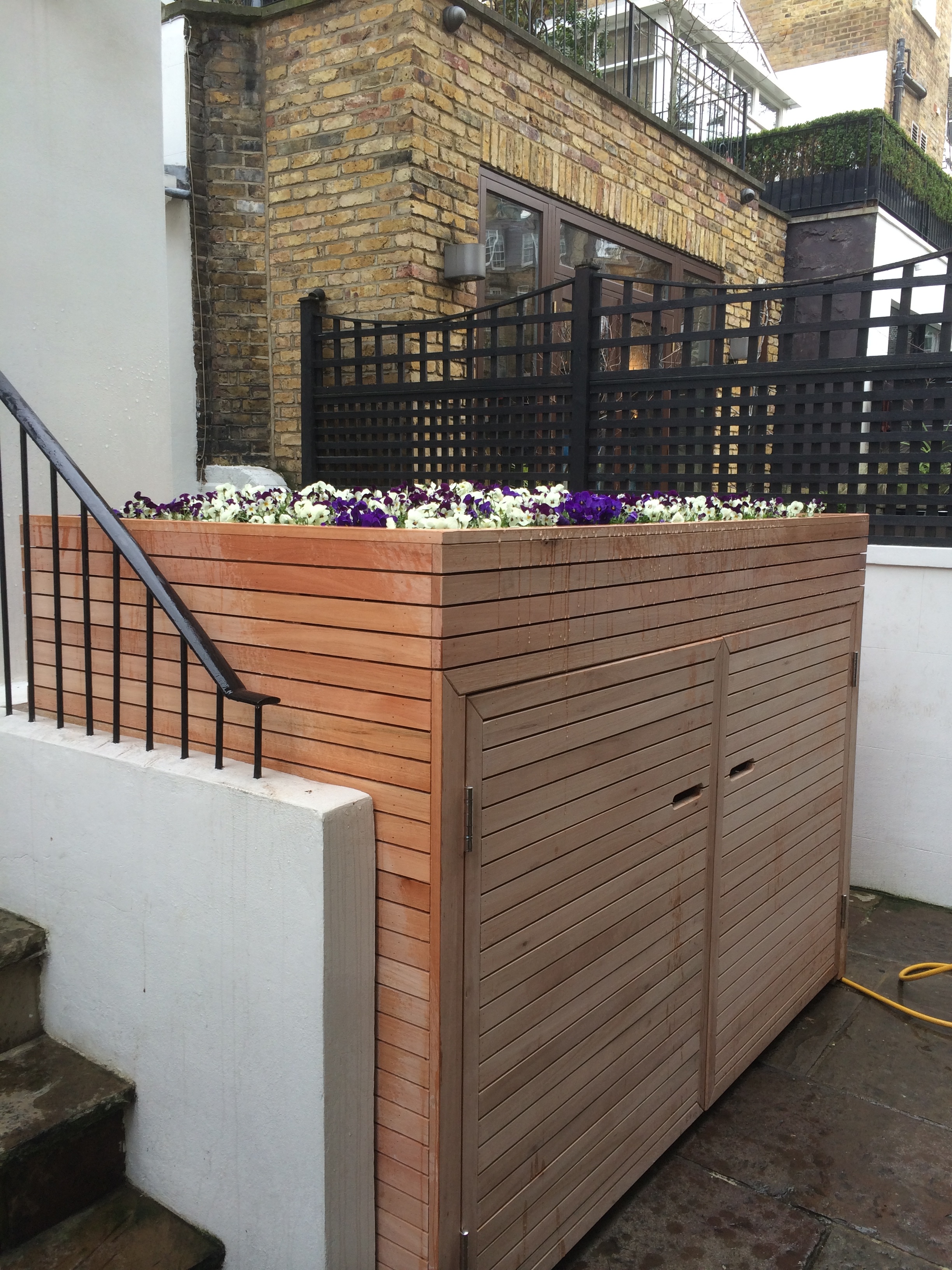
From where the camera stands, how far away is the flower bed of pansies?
6.38ft

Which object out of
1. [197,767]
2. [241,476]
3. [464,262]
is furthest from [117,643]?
[464,262]

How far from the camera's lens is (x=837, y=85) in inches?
642

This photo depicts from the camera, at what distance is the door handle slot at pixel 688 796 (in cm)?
240

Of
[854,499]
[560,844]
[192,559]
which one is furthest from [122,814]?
[854,499]

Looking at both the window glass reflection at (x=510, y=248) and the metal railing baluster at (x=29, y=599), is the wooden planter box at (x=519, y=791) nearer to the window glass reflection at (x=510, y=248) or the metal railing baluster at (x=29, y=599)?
the metal railing baluster at (x=29, y=599)

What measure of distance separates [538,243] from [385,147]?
1.54 metres

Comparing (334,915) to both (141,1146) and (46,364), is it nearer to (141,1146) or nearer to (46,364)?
(141,1146)

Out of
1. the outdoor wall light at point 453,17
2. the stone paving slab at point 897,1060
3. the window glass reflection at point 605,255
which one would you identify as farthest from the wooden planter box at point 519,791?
the window glass reflection at point 605,255

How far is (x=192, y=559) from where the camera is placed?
2051 millimetres

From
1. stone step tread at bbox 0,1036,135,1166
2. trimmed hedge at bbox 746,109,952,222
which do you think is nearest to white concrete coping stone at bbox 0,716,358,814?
stone step tread at bbox 0,1036,135,1166

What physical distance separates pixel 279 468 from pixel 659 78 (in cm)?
641

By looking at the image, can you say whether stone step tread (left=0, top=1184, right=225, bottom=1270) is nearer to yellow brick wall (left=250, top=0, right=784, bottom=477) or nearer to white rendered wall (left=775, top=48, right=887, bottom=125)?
yellow brick wall (left=250, top=0, right=784, bottom=477)

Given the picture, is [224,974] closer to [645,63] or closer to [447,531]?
[447,531]

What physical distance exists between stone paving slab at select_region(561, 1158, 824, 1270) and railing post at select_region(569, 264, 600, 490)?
3403 mm
